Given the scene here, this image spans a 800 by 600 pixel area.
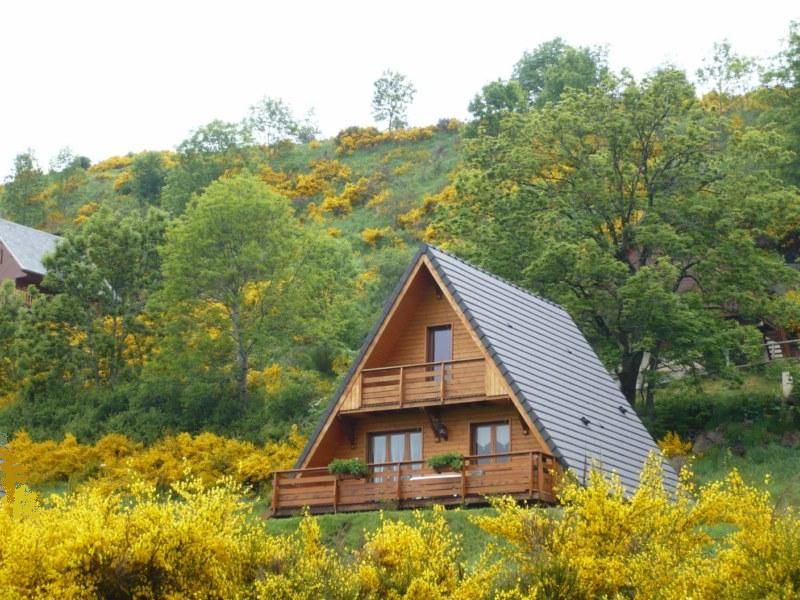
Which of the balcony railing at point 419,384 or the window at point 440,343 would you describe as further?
the window at point 440,343

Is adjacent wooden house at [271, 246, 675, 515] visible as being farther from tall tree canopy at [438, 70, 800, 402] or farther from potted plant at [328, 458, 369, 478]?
tall tree canopy at [438, 70, 800, 402]

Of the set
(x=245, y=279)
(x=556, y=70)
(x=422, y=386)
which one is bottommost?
(x=422, y=386)

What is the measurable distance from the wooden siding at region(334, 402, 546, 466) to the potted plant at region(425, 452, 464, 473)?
3.16 feet

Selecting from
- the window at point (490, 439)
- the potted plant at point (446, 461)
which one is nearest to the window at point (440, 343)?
the window at point (490, 439)

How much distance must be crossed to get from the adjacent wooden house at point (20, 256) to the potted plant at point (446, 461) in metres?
45.0

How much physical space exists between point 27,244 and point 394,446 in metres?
48.7

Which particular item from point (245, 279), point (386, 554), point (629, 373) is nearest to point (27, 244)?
point (245, 279)

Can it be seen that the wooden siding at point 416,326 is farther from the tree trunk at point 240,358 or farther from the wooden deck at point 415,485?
the tree trunk at point 240,358

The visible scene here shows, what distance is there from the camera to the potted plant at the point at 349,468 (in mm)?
31391

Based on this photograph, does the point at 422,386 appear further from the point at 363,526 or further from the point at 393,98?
the point at 393,98

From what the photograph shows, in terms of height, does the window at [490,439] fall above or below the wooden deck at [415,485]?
above

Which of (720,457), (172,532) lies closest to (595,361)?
(720,457)

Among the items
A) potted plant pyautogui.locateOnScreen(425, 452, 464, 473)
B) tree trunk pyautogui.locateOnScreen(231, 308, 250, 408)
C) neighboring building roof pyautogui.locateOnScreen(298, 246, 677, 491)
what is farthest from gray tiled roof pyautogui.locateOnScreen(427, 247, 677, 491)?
tree trunk pyautogui.locateOnScreen(231, 308, 250, 408)

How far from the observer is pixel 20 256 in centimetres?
7406
